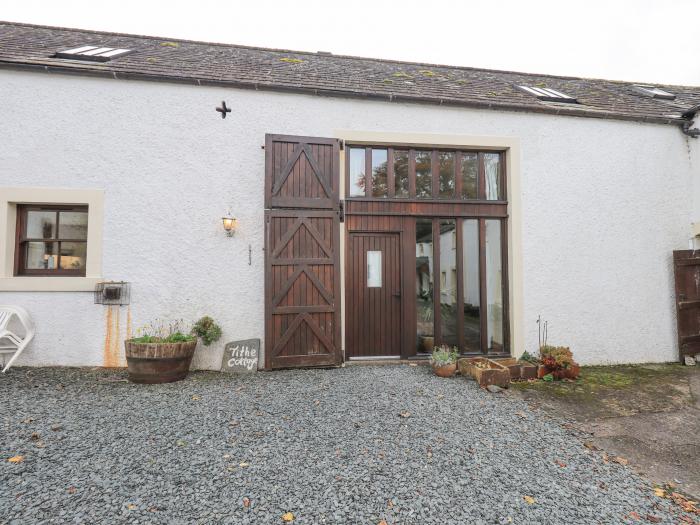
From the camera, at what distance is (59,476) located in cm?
222

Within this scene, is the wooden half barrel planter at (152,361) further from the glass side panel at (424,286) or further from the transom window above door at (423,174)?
the glass side panel at (424,286)

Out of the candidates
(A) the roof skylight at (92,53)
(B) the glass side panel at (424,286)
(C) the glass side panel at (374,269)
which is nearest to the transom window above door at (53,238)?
(A) the roof skylight at (92,53)

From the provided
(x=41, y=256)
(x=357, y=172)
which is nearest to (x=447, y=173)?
(x=357, y=172)

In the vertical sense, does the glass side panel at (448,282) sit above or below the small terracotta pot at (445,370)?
above

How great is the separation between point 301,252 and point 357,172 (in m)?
1.70

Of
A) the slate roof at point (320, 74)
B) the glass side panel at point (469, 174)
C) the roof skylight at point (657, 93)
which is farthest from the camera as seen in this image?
the roof skylight at point (657, 93)

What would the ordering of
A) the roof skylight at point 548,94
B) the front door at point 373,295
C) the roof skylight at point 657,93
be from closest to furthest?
the front door at point 373,295 → the roof skylight at point 548,94 → the roof skylight at point 657,93

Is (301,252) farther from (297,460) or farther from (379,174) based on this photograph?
(297,460)

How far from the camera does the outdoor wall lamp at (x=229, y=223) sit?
4.78 metres

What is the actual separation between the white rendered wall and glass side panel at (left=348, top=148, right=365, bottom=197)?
0.46 meters

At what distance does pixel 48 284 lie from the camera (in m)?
4.57

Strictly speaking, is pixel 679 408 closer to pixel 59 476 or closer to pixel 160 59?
pixel 59 476

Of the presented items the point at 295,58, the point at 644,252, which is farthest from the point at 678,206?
the point at 295,58

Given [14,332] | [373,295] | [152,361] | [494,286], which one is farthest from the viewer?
[494,286]
